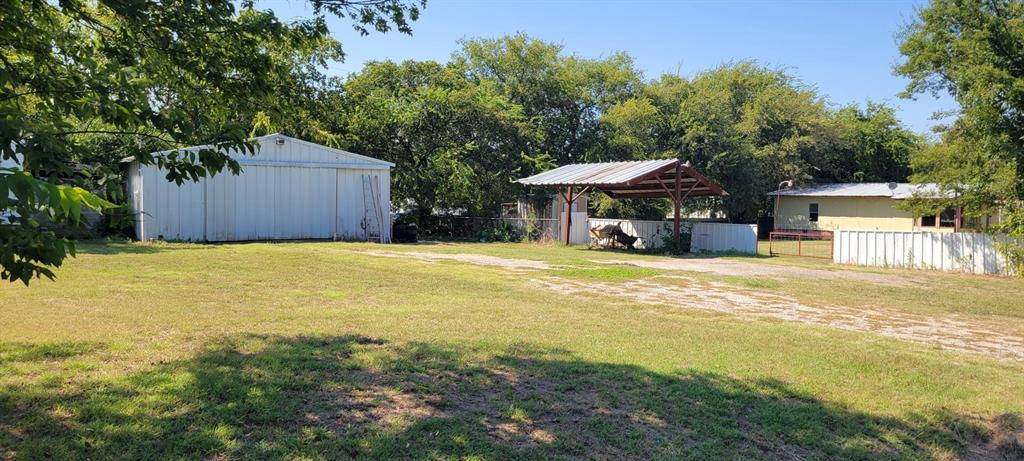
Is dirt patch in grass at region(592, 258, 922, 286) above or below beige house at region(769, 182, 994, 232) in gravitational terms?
below

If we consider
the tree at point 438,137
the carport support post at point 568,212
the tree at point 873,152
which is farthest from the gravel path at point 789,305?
the tree at point 873,152

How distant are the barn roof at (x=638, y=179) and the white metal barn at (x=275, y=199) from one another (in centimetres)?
664

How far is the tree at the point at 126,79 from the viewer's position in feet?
10.7

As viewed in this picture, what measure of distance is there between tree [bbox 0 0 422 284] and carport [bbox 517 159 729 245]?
18037mm

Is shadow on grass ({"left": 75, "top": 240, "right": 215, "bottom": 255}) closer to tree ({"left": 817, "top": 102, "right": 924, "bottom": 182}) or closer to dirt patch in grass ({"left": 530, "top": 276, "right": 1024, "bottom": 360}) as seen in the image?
dirt patch in grass ({"left": 530, "top": 276, "right": 1024, "bottom": 360})

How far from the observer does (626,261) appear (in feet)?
65.5

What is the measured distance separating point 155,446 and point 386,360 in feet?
7.42

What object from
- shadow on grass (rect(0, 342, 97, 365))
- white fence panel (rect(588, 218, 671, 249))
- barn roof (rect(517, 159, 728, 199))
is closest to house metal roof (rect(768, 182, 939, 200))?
barn roof (rect(517, 159, 728, 199))

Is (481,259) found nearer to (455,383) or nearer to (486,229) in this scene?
(486,229)

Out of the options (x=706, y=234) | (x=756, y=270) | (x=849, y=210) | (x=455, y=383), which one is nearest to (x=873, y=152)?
(x=849, y=210)

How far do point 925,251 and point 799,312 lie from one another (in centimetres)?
1117

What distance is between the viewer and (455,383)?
5.51 m

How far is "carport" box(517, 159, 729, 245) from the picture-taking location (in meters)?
23.9

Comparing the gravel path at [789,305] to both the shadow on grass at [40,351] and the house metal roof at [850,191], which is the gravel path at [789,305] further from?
the house metal roof at [850,191]
